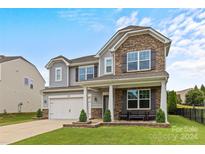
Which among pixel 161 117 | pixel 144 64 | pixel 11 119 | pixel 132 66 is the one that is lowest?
pixel 11 119

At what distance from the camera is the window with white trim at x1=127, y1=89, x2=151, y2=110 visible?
16.3 meters

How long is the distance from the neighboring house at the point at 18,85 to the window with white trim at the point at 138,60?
1100 cm

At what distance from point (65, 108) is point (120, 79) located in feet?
27.6

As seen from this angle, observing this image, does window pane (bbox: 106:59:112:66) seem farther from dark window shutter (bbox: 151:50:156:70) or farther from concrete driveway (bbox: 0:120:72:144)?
concrete driveway (bbox: 0:120:72:144)

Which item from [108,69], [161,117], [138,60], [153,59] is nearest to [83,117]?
[161,117]

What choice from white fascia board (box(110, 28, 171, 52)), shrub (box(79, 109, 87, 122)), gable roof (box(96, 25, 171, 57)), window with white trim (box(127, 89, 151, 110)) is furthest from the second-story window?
shrub (box(79, 109, 87, 122))

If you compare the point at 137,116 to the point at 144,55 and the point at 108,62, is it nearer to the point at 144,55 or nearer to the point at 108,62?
the point at 144,55

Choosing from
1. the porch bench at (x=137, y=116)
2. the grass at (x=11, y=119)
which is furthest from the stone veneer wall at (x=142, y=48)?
the grass at (x=11, y=119)

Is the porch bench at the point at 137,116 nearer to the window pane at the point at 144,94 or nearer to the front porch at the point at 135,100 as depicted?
Result: the front porch at the point at 135,100

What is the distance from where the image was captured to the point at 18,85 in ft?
88.3

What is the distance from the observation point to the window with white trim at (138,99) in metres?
16.3

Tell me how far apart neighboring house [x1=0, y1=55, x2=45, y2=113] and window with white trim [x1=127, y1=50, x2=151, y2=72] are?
1100cm
